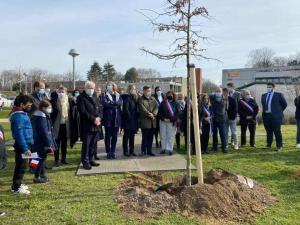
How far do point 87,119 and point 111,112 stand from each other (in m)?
1.39

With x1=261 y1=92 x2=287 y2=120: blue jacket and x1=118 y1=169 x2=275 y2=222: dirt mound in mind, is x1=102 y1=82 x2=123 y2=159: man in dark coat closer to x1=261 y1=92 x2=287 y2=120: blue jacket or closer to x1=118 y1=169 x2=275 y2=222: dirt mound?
x1=118 y1=169 x2=275 y2=222: dirt mound

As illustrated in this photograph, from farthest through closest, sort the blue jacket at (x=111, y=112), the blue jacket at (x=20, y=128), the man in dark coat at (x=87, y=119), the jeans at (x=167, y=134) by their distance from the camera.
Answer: the jeans at (x=167, y=134) → the blue jacket at (x=111, y=112) → the man in dark coat at (x=87, y=119) → the blue jacket at (x=20, y=128)

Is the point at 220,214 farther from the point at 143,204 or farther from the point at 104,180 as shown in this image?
the point at 104,180

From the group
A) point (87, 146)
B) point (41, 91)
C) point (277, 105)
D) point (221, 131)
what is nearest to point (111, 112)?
point (87, 146)

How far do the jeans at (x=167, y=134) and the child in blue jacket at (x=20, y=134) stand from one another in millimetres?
4735

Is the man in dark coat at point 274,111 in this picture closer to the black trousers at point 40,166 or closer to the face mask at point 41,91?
the face mask at point 41,91

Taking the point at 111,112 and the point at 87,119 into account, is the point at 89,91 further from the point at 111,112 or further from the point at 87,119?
the point at 111,112

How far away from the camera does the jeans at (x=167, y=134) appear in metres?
11.0

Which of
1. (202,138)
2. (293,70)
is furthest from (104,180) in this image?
(293,70)

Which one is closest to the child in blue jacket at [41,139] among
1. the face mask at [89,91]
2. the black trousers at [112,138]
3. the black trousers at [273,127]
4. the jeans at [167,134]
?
the face mask at [89,91]

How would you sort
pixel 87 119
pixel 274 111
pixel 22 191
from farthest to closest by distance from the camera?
1. pixel 274 111
2. pixel 87 119
3. pixel 22 191

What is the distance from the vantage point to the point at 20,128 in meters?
6.85

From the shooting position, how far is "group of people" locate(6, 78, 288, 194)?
7.77 m

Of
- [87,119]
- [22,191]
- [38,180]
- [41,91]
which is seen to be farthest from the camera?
[41,91]
